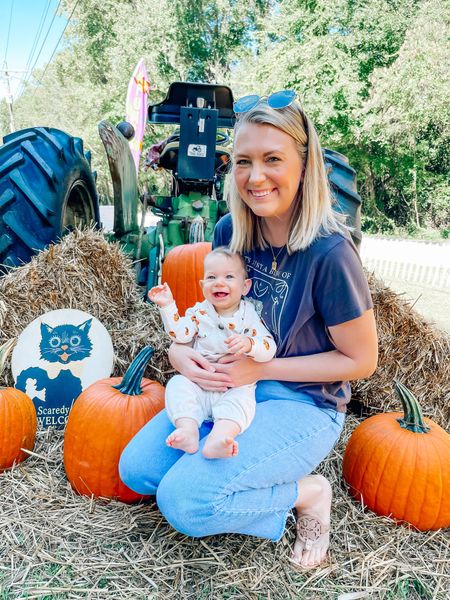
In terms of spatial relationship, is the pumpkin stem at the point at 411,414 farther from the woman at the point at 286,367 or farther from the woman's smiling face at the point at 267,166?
the woman's smiling face at the point at 267,166

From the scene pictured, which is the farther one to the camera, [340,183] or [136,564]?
[340,183]

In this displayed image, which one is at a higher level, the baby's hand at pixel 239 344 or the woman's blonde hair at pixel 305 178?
the woman's blonde hair at pixel 305 178

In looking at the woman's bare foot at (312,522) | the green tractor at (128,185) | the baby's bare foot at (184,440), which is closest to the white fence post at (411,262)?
the green tractor at (128,185)

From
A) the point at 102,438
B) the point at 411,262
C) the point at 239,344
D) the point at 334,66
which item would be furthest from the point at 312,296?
the point at 334,66

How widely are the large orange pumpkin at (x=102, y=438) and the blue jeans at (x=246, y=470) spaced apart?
0.18m

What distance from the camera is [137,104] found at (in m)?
8.20

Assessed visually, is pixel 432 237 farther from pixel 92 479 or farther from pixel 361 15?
pixel 92 479

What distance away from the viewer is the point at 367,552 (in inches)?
64.8

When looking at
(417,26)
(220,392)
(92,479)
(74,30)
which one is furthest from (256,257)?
(74,30)

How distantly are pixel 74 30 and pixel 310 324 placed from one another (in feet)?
88.2

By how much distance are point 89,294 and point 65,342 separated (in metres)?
0.34

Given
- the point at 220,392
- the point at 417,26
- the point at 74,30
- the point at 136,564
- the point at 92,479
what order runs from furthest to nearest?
the point at 74,30 → the point at 417,26 → the point at 92,479 → the point at 220,392 → the point at 136,564

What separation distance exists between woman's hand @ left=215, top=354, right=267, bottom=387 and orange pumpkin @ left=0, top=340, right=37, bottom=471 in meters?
0.92

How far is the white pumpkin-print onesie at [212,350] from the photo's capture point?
156cm
